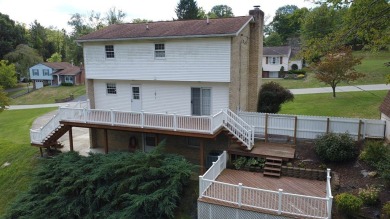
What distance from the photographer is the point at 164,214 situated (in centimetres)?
1325

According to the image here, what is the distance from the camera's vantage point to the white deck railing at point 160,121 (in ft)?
52.7

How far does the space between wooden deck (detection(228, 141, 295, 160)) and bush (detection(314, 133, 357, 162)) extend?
4.94ft

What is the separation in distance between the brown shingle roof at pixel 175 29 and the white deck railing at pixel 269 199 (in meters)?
7.89

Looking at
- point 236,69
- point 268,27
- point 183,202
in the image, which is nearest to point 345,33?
point 236,69

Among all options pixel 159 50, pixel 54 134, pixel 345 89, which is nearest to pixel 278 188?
pixel 159 50

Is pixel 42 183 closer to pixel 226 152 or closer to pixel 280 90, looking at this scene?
pixel 226 152

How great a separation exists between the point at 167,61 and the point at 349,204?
1191cm

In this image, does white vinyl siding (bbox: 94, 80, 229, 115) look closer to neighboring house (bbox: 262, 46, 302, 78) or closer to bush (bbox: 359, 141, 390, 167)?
bush (bbox: 359, 141, 390, 167)

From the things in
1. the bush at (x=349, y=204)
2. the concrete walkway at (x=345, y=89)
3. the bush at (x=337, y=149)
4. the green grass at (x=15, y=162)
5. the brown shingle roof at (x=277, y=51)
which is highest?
the brown shingle roof at (x=277, y=51)

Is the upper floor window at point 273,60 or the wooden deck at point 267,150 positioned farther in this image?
the upper floor window at point 273,60

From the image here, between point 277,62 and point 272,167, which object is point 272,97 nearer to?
point 272,167

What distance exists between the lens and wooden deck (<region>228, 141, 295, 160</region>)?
16.5 metres

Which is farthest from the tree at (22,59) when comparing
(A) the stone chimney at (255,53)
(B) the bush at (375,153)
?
(B) the bush at (375,153)

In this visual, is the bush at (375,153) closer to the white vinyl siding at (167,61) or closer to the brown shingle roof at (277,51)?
the white vinyl siding at (167,61)
